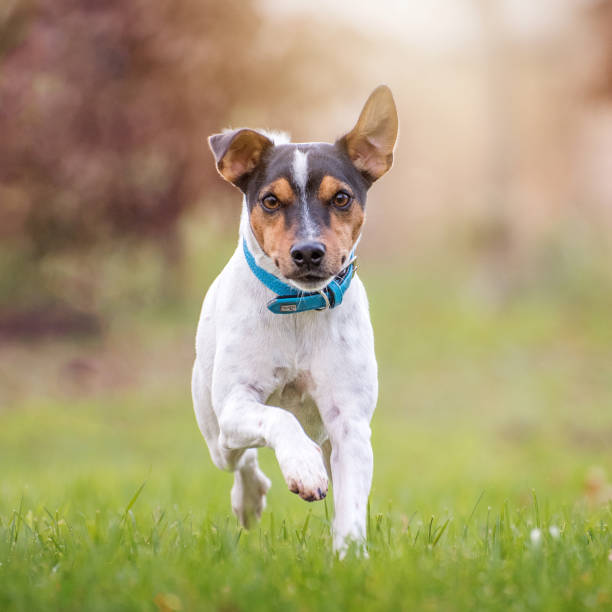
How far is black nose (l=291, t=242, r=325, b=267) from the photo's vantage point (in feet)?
12.4

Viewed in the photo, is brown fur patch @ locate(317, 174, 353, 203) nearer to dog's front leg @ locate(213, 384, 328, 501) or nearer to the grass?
dog's front leg @ locate(213, 384, 328, 501)

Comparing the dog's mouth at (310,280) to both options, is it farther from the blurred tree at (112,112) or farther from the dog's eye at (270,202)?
the blurred tree at (112,112)

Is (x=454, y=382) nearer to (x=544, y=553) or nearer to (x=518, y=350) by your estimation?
(x=518, y=350)

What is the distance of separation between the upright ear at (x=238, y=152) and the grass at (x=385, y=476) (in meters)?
1.60

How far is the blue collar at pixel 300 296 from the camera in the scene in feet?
13.1

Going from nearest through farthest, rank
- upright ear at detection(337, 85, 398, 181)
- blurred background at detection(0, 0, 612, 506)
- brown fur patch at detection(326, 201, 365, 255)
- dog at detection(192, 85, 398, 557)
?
dog at detection(192, 85, 398, 557) < brown fur patch at detection(326, 201, 365, 255) < upright ear at detection(337, 85, 398, 181) < blurred background at detection(0, 0, 612, 506)

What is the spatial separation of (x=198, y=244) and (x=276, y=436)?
15622 mm

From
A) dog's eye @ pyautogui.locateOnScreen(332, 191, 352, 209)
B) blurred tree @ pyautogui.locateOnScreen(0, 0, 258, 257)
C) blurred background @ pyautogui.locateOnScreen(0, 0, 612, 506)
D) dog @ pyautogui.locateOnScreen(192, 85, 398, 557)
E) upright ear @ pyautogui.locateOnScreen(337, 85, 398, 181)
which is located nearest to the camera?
dog @ pyautogui.locateOnScreen(192, 85, 398, 557)

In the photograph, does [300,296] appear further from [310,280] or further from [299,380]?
[299,380]

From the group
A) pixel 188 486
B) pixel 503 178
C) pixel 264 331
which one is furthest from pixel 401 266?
pixel 264 331

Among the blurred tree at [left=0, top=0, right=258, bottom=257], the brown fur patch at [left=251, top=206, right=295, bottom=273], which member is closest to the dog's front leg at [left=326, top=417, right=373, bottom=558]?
the brown fur patch at [left=251, top=206, right=295, bottom=273]

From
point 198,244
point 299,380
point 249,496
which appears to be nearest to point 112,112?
point 198,244

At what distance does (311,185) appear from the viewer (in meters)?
4.07

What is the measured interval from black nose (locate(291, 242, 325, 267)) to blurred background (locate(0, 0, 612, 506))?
6.37 meters
